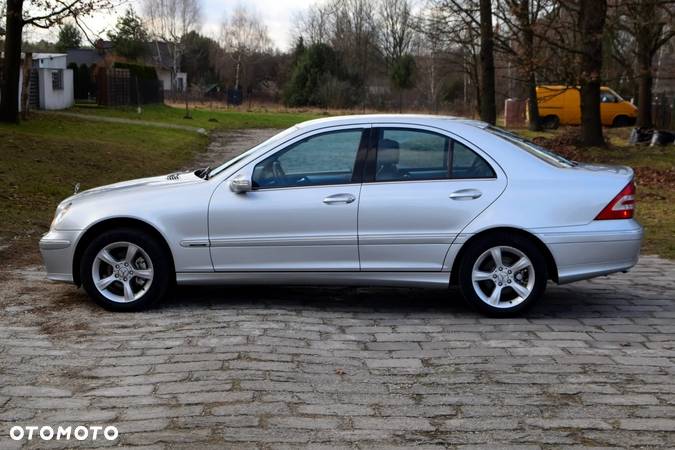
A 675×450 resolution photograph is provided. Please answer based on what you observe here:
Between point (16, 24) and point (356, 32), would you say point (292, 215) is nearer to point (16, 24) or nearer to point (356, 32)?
point (16, 24)

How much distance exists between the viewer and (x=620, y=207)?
6531 mm

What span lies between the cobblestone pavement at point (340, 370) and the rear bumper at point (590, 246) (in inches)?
15.6

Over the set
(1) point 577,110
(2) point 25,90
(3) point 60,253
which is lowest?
(3) point 60,253

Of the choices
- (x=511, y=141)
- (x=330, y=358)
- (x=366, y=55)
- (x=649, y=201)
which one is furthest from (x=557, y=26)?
(x=366, y=55)

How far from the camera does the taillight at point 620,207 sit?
6.50 metres

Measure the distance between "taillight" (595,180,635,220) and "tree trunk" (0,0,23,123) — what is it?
820 inches

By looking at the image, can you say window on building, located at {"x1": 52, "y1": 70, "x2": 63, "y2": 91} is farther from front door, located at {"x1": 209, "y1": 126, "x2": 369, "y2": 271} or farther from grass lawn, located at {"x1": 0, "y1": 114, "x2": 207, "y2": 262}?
front door, located at {"x1": 209, "y1": 126, "x2": 369, "y2": 271}

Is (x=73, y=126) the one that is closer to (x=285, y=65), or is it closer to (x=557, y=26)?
(x=557, y=26)

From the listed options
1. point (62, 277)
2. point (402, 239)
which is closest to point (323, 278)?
point (402, 239)

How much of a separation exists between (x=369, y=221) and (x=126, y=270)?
191 centimetres

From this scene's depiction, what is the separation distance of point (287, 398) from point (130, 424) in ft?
2.75

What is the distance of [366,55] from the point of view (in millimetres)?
78812

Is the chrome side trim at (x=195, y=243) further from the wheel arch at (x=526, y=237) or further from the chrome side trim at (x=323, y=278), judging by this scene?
the wheel arch at (x=526, y=237)

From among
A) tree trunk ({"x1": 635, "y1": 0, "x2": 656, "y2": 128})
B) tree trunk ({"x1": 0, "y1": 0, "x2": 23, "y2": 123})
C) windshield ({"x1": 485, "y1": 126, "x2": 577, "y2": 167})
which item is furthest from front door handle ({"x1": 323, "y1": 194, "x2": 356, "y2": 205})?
tree trunk ({"x1": 635, "y1": 0, "x2": 656, "y2": 128})
